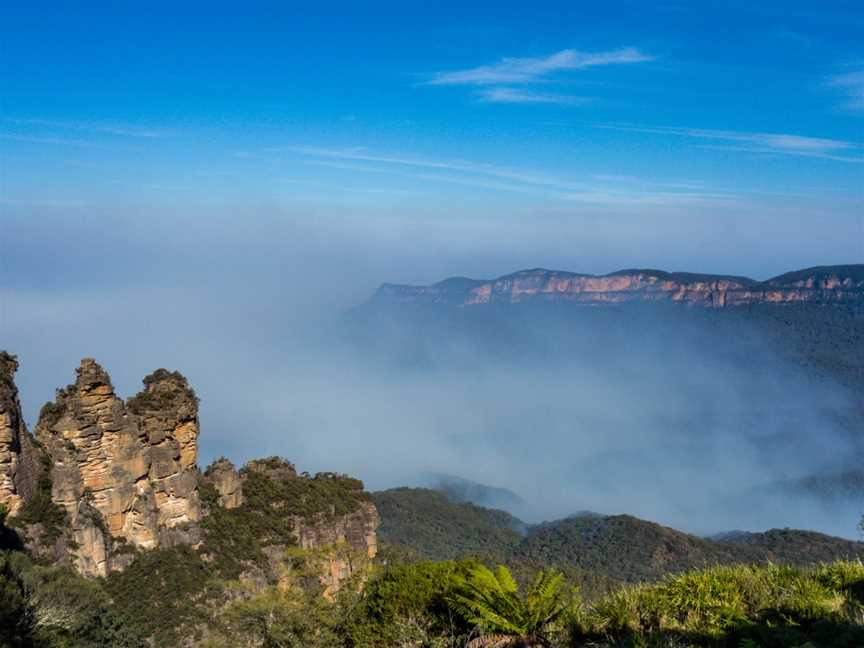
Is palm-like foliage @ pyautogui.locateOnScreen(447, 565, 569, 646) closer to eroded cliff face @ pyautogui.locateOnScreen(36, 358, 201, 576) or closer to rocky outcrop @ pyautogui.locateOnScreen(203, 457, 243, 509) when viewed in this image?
eroded cliff face @ pyautogui.locateOnScreen(36, 358, 201, 576)

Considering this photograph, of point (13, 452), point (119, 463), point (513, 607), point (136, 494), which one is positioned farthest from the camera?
point (136, 494)

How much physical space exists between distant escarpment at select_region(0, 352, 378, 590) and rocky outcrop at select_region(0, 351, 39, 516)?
55 millimetres

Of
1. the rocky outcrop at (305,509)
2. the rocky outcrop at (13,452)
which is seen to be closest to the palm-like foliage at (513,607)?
the rocky outcrop at (13,452)

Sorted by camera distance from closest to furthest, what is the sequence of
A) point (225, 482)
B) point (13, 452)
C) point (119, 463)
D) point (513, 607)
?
point (513, 607) → point (13, 452) → point (119, 463) → point (225, 482)

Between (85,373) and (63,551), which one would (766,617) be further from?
(85,373)

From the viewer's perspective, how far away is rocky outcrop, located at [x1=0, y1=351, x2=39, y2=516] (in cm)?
3058

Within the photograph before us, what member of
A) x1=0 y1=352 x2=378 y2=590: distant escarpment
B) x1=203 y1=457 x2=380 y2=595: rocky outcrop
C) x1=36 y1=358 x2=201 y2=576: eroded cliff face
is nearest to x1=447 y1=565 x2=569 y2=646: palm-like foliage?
x1=0 y1=352 x2=378 y2=590: distant escarpment

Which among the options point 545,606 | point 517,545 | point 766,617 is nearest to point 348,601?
point 545,606

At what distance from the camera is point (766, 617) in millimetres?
11320

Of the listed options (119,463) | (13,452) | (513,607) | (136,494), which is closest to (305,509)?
(136,494)

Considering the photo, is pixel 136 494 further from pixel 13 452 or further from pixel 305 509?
pixel 305 509

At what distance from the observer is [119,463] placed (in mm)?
37062

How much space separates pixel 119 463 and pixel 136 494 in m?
2.37

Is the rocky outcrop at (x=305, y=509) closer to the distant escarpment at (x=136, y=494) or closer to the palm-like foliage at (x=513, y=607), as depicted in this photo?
the distant escarpment at (x=136, y=494)
